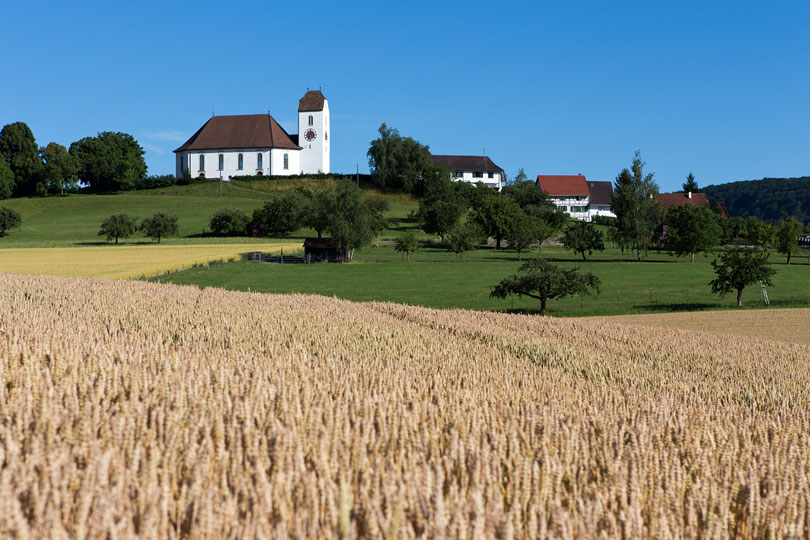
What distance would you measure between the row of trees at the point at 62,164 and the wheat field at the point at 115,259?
74.3 m

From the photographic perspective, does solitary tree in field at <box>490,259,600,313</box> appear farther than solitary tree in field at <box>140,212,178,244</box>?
No

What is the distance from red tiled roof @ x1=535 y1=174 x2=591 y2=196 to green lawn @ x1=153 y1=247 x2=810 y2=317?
87.5 meters

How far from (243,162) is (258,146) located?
16.0 ft

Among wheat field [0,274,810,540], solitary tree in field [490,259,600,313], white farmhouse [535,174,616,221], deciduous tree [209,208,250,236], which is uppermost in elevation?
white farmhouse [535,174,616,221]

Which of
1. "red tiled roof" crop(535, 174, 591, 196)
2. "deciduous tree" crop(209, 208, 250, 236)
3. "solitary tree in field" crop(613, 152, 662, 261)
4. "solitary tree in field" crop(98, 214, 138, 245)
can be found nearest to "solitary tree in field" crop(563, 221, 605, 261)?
"solitary tree in field" crop(613, 152, 662, 261)

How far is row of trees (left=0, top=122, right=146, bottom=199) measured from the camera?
430 ft

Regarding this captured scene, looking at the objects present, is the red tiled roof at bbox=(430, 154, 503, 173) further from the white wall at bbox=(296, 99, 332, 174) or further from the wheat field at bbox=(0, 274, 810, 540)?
the wheat field at bbox=(0, 274, 810, 540)

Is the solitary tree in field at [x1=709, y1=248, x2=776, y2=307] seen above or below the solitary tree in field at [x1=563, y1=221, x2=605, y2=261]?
below

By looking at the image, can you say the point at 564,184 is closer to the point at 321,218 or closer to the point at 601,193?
the point at 601,193

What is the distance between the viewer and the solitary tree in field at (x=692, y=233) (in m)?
72.9

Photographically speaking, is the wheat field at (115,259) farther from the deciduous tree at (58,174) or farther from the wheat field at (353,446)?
the deciduous tree at (58,174)

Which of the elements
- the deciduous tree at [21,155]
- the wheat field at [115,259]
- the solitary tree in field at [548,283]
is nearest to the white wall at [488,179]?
the deciduous tree at [21,155]

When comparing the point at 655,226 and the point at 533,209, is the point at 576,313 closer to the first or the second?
the point at 655,226

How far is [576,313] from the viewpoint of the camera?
32.0 meters
